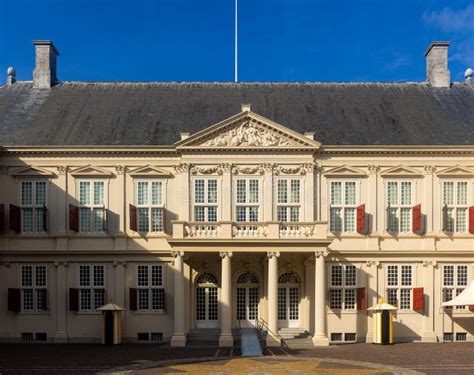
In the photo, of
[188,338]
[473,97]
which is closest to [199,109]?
[188,338]

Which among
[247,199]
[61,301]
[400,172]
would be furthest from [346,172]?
[61,301]

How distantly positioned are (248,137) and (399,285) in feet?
33.0

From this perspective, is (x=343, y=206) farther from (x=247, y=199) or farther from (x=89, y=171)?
(x=89, y=171)

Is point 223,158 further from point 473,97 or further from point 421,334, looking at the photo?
point 473,97

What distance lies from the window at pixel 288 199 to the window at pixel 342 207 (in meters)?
1.68

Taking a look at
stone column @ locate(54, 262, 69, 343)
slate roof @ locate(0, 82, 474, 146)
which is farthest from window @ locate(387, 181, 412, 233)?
stone column @ locate(54, 262, 69, 343)

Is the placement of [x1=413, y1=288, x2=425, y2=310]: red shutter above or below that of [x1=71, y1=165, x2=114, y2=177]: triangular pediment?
below

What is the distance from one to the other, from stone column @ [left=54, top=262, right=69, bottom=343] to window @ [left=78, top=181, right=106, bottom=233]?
2077mm

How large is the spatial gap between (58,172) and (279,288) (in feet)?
39.1

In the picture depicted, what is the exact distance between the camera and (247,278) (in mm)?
29906

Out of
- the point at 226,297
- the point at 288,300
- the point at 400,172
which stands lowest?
the point at 288,300

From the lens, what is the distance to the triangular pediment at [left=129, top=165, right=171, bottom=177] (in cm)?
2953

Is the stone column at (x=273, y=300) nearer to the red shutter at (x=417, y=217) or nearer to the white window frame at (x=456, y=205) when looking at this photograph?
the red shutter at (x=417, y=217)

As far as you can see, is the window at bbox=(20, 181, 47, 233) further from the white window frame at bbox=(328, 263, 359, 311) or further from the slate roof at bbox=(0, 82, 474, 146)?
the white window frame at bbox=(328, 263, 359, 311)
